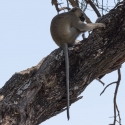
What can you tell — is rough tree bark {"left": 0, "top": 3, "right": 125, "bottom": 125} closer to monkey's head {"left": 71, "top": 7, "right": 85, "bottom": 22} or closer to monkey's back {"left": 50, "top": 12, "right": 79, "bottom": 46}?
monkey's back {"left": 50, "top": 12, "right": 79, "bottom": 46}

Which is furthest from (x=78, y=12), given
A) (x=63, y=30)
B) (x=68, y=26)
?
(x=63, y=30)

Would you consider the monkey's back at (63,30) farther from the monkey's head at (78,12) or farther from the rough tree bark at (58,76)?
the rough tree bark at (58,76)

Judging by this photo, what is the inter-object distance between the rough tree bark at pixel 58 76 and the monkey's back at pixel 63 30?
0.84 meters

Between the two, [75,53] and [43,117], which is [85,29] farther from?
[43,117]

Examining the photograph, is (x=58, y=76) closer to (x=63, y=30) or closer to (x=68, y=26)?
(x=63, y=30)

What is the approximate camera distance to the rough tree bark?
2189 millimetres

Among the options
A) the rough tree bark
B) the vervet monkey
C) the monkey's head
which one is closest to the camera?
the rough tree bark

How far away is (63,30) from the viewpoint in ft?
11.9

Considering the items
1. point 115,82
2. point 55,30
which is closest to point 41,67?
point 115,82

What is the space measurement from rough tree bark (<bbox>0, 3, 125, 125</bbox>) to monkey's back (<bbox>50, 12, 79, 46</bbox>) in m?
0.84

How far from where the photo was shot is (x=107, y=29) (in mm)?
2512

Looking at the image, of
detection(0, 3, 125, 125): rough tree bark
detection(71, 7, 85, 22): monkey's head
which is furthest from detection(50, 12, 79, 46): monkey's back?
detection(0, 3, 125, 125): rough tree bark

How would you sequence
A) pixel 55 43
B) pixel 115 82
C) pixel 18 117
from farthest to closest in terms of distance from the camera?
1. pixel 55 43
2. pixel 115 82
3. pixel 18 117

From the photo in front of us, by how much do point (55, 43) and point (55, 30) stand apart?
13 centimetres
